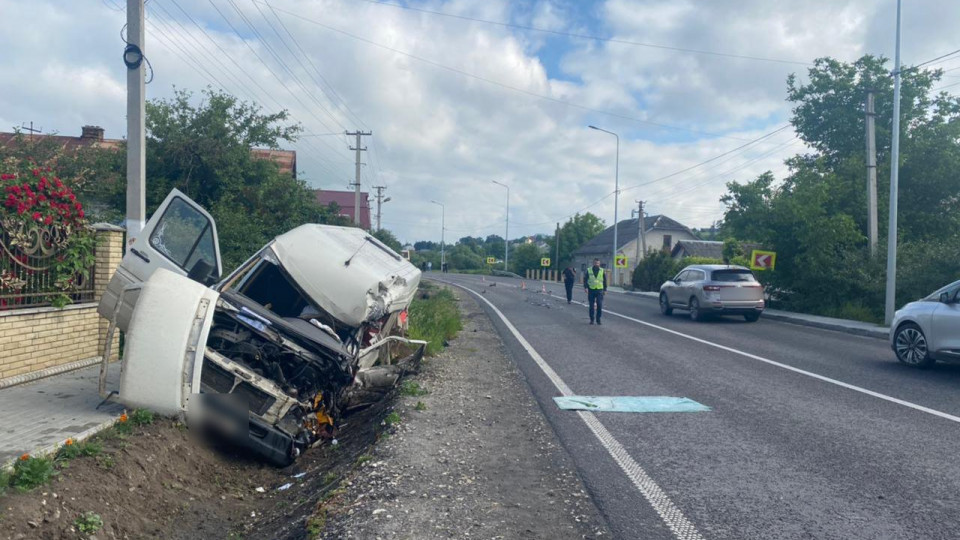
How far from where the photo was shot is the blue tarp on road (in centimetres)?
830

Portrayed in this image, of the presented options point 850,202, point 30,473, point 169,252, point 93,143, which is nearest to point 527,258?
point 850,202

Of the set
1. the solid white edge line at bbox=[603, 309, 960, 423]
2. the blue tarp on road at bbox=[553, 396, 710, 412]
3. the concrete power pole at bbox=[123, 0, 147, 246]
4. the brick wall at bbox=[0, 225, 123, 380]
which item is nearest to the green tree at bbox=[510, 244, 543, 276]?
the solid white edge line at bbox=[603, 309, 960, 423]

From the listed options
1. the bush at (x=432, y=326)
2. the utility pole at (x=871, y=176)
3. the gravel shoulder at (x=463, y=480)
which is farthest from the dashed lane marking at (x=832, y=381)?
the utility pole at (x=871, y=176)

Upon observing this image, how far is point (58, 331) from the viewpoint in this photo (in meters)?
9.16

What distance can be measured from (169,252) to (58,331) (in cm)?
287

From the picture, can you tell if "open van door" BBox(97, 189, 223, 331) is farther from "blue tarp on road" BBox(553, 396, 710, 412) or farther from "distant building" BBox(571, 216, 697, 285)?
"distant building" BBox(571, 216, 697, 285)

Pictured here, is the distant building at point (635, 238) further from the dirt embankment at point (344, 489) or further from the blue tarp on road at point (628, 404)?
the dirt embankment at point (344, 489)

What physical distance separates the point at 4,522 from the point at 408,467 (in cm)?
271

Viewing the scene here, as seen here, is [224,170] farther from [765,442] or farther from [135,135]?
[765,442]

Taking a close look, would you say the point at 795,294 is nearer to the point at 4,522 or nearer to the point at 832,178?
the point at 832,178

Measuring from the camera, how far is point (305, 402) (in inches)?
268

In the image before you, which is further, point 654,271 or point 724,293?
point 654,271

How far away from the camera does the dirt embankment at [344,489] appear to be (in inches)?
177

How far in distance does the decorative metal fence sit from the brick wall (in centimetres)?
16
